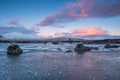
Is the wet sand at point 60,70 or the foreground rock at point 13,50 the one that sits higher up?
the foreground rock at point 13,50

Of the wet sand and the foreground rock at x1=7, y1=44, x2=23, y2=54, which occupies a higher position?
the foreground rock at x1=7, y1=44, x2=23, y2=54

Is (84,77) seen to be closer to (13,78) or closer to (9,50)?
(13,78)

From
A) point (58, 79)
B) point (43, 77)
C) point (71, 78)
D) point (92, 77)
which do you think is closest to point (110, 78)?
point (92, 77)

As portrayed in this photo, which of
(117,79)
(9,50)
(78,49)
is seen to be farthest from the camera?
(78,49)

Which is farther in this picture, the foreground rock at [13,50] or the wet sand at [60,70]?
the foreground rock at [13,50]

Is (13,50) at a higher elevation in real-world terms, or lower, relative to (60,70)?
higher

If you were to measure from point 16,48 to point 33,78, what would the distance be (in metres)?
34.5

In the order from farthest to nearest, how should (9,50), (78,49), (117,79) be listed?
(78,49) → (9,50) → (117,79)

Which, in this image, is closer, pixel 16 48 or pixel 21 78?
pixel 21 78

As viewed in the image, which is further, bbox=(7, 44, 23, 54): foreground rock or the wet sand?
bbox=(7, 44, 23, 54): foreground rock

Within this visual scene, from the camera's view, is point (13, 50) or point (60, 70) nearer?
point (60, 70)

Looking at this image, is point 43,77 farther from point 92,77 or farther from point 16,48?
point 16,48

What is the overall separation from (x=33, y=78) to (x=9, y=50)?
33.9 meters

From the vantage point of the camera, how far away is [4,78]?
57.3 ft
